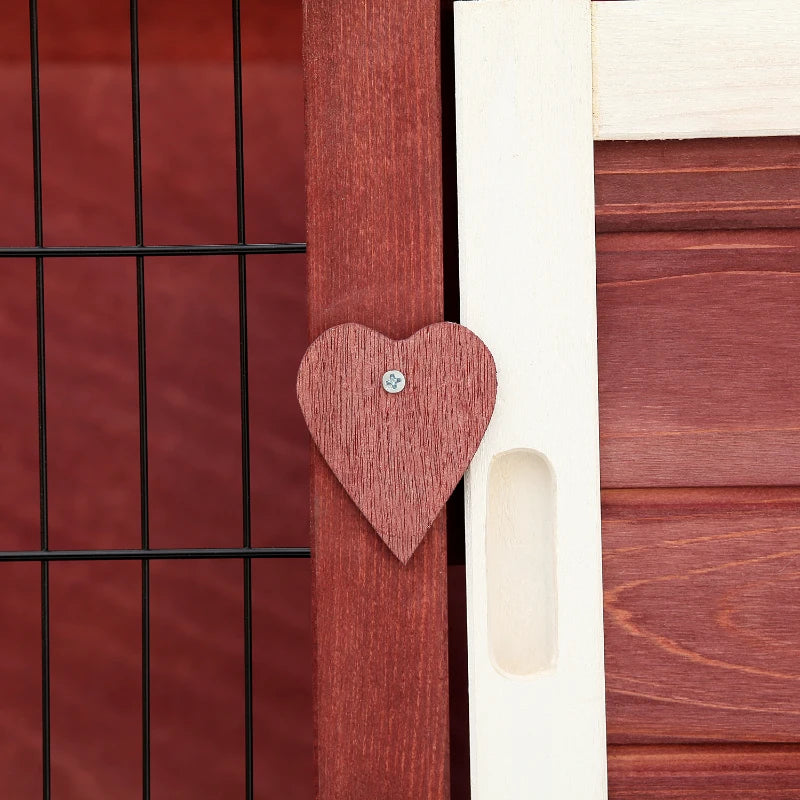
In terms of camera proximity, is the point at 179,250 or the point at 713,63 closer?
the point at 713,63

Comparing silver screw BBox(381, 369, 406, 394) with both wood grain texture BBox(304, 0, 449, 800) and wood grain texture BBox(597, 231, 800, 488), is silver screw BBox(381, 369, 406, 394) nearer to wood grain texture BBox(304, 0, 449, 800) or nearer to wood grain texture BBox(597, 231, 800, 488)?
wood grain texture BBox(304, 0, 449, 800)

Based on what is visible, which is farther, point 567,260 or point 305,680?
point 305,680

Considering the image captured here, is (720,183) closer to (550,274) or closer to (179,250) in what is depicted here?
(550,274)

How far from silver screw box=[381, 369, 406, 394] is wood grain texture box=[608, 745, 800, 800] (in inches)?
10.5

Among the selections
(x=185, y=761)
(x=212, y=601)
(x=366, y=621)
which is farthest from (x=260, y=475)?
(x=366, y=621)

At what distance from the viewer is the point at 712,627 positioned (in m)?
0.53

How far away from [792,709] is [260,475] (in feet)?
4.00

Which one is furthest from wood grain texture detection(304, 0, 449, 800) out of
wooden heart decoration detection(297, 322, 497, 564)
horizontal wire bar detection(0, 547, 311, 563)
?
horizontal wire bar detection(0, 547, 311, 563)

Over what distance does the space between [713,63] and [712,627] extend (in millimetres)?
351

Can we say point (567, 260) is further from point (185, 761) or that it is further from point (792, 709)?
point (185, 761)

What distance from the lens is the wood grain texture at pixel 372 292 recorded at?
0.52 meters

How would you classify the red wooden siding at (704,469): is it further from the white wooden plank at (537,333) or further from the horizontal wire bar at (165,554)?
the horizontal wire bar at (165,554)

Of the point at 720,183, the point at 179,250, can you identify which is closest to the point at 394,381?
the point at 720,183

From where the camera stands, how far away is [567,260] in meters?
0.52
